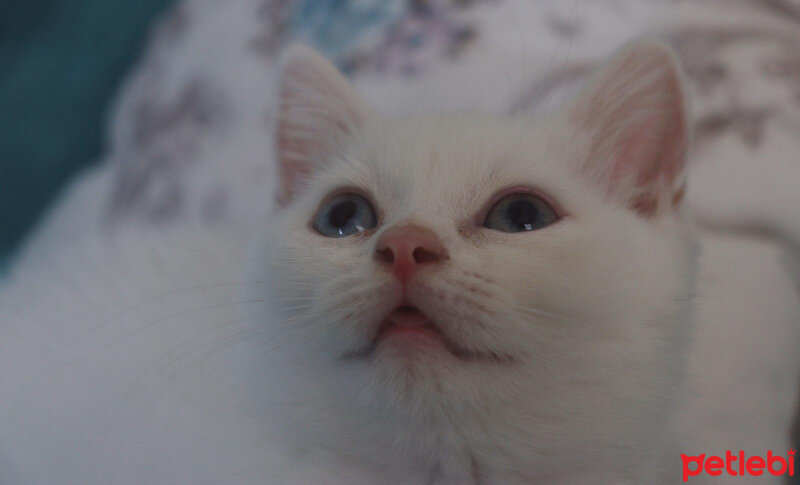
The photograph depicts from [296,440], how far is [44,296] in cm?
65

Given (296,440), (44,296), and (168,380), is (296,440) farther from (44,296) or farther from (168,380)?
(44,296)

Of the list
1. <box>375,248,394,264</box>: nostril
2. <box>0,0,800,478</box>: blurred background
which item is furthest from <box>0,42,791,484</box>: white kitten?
<box>0,0,800,478</box>: blurred background

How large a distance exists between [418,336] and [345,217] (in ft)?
0.91

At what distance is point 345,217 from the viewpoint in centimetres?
98

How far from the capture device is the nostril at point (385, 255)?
0.75 meters

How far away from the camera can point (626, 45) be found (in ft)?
3.28

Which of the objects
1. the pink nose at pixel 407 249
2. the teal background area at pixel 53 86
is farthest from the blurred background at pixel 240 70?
the pink nose at pixel 407 249

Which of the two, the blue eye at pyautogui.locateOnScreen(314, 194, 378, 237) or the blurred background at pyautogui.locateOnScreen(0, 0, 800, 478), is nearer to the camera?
the blue eye at pyautogui.locateOnScreen(314, 194, 378, 237)

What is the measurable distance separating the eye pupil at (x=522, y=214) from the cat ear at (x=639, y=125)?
0.18m

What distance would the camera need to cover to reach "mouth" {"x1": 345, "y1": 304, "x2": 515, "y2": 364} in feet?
2.51

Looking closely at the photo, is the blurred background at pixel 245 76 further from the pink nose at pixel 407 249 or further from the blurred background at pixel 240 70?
the pink nose at pixel 407 249

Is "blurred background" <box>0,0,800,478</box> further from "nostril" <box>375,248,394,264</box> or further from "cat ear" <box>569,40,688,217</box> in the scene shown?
"nostril" <box>375,248,394,264</box>

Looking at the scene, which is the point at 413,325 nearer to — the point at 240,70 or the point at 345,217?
the point at 345,217

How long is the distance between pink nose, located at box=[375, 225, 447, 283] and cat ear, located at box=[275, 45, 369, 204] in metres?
0.43
